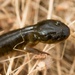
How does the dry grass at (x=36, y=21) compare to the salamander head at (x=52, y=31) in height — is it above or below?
below

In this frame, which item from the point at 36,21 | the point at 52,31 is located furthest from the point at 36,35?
the point at 36,21

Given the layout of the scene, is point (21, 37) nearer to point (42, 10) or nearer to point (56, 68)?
point (56, 68)

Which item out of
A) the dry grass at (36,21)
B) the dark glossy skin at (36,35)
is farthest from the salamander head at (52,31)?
the dry grass at (36,21)

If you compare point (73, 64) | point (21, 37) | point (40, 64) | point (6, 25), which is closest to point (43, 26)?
point (21, 37)

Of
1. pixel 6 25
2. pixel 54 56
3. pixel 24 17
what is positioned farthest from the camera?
pixel 6 25

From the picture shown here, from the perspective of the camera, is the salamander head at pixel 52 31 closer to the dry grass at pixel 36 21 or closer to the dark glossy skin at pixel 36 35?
the dark glossy skin at pixel 36 35

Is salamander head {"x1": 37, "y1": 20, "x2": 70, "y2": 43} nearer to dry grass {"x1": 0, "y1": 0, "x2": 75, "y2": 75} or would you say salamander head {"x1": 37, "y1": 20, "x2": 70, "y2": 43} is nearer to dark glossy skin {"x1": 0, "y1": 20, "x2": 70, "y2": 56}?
dark glossy skin {"x1": 0, "y1": 20, "x2": 70, "y2": 56}

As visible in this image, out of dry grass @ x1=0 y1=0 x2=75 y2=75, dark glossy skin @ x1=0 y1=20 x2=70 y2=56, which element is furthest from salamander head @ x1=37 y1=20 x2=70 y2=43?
dry grass @ x1=0 y1=0 x2=75 y2=75
